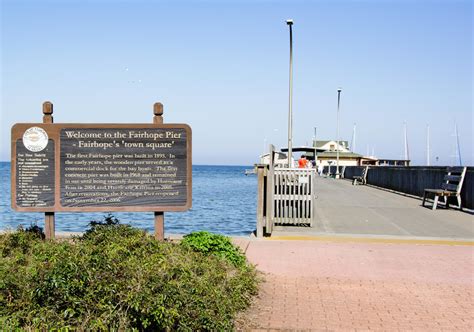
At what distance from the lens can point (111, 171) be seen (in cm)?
872

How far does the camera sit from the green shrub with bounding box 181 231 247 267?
24.9ft

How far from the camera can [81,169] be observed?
8742 millimetres

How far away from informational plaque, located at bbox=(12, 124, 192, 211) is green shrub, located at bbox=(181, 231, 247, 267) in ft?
2.77

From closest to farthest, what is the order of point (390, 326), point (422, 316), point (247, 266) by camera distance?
point (390, 326) < point (422, 316) < point (247, 266)

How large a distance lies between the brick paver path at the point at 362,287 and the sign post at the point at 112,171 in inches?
70.5

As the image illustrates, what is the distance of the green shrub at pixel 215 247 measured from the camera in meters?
7.59

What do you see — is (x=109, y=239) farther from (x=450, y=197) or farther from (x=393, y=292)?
(x=450, y=197)

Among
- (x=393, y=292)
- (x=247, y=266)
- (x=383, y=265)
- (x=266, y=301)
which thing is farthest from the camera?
(x=383, y=265)

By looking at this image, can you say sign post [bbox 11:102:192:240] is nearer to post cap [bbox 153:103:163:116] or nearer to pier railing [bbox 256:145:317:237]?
post cap [bbox 153:103:163:116]

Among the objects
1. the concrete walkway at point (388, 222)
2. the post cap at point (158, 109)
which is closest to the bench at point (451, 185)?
the concrete walkway at point (388, 222)

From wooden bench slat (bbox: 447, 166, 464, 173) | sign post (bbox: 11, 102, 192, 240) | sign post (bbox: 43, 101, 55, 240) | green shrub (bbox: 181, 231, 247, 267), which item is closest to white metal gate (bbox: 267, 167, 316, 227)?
sign post (bbox: 11, 102, 192, 240)

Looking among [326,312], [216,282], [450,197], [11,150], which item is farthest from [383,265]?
[450,197]

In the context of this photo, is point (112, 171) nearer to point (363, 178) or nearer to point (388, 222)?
point (388, 222)

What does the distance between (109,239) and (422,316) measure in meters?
3.93
